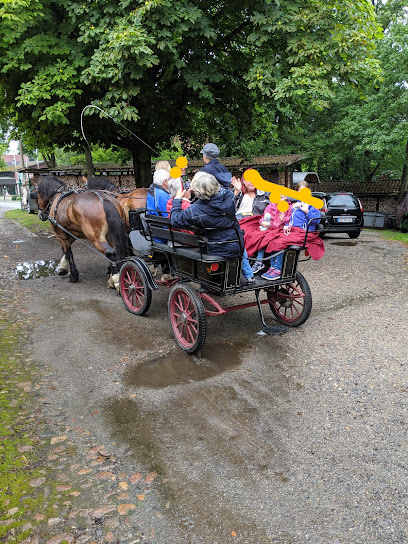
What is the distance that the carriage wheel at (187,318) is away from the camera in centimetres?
479

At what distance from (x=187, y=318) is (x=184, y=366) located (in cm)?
57

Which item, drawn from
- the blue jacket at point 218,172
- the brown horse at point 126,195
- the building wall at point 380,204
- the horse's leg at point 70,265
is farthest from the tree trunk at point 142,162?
the building wall at point 380,204

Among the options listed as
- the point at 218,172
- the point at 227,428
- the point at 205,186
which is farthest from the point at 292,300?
the point at 227,428

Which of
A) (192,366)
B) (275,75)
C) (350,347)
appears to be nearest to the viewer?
(192,366)

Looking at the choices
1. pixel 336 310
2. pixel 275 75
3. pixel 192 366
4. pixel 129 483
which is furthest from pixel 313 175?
pixel 129 483

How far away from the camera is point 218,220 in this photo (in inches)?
186

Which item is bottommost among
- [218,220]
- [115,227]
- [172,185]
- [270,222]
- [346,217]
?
[346,217]

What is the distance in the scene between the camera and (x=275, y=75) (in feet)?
30.6

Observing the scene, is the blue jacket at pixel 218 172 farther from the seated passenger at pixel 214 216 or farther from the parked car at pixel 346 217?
the parked car at pixel 346 217

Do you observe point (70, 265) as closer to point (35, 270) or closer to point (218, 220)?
point (35, 270)

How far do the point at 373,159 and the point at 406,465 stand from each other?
922 inches

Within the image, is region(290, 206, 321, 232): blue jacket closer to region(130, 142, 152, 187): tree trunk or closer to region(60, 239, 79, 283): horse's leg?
region(60, 239, 79, 283): horse's leg

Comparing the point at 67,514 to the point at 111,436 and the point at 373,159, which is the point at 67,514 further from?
the point at 373,159

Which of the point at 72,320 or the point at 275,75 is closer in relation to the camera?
the point at 72,320
